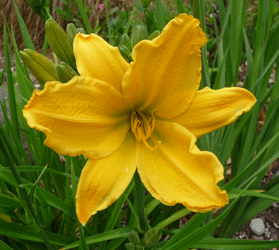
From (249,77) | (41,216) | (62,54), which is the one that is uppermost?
(62,54)

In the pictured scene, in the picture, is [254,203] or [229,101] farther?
[254,203]

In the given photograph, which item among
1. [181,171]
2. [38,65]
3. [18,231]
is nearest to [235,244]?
[181,171]

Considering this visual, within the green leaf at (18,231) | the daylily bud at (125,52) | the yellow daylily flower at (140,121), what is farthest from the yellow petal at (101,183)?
the green leaf at (18,231)

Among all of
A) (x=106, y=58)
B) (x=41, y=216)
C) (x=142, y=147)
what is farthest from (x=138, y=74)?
(x=41, y=216)

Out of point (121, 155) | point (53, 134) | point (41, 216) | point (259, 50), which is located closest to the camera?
point (53, 134)

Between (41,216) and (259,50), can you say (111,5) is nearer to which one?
(259,50)

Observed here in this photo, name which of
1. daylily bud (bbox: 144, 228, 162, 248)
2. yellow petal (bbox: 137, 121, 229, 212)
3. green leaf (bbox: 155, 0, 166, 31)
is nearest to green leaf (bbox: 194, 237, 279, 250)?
daylily bud (bbox: 144, 228, 162, 248)

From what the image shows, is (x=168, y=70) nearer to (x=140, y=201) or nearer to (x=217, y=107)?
(x=217, y=107)
